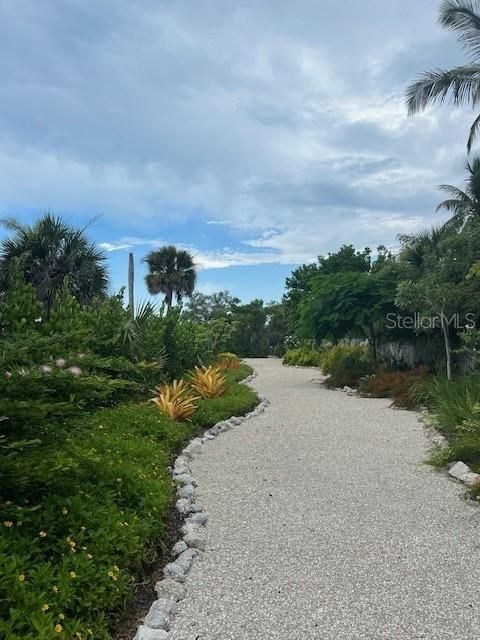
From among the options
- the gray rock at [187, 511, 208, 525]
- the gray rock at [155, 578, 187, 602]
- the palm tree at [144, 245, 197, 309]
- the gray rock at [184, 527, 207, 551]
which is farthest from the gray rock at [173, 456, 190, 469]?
the palm tree at [144, 245, 197, 309]

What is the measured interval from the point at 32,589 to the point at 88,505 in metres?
0.76

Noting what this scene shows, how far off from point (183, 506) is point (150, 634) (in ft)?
5.52

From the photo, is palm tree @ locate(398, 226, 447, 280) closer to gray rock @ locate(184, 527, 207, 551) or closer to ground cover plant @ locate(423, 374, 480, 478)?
ground cover plant @ locate(423, 374, 480, 478)

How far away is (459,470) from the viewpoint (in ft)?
16.0

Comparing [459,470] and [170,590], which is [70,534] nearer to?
[170,590]

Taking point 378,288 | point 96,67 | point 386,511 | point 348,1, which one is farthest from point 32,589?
point 378,288

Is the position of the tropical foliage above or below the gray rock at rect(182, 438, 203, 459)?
above

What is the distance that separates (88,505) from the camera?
290 centimetres

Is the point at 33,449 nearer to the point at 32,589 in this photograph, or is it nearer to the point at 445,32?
the point at 32,589

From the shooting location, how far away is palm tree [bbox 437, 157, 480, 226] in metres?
16.0

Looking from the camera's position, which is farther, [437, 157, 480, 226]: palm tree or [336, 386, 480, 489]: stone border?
[437, 157, 480, 226]: palm tree

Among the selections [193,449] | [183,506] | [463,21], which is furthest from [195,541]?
[463,21]

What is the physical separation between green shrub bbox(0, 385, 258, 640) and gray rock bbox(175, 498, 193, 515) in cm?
11

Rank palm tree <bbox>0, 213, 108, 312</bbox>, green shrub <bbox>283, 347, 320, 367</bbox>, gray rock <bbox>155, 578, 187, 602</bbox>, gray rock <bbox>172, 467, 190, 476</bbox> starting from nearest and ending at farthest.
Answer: gray rock <bbox>155, 578, 187, 602</bbox>
gray rock <bbox>172, 467, 190, 476</bbox>
palm tree <bbox>0, 213, 108, 312</bbox>
green shrub <bbox>283, 347, 320, 367</bbox>
